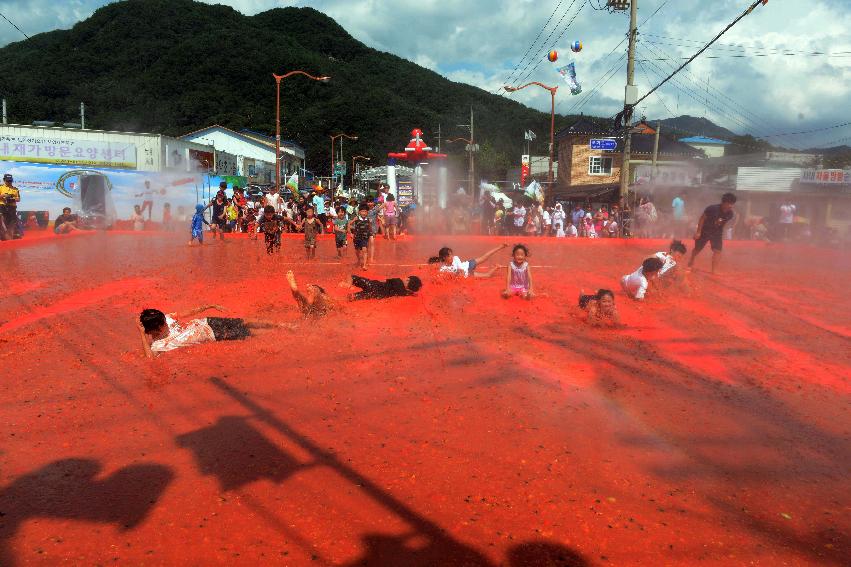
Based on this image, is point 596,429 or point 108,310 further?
point 108,310

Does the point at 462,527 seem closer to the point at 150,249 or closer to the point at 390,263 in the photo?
the point at 390,263

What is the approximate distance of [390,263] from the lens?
16.0 meters

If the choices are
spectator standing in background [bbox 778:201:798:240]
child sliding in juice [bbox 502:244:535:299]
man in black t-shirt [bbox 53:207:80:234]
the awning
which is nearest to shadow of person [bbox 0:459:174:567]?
child sliding in juice [bbox 502:244:535:299]

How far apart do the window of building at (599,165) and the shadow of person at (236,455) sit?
46.5 meters

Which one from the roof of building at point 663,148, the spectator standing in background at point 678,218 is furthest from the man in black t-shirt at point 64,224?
the roof of building at point 663,148

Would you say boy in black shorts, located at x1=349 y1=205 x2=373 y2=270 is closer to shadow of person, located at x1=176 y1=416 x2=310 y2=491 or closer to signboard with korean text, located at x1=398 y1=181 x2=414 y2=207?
shadow of person, located at x1=176 y1=416 x2=310 y2=491

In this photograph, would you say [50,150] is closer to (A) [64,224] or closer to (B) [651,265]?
(A) [64,224]

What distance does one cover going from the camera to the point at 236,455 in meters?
5.15

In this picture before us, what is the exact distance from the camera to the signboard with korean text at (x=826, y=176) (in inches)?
1382

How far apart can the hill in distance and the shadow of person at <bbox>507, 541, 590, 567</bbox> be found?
52556 millimetres

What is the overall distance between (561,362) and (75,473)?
5243mm

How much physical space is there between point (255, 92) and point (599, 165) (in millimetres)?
52710

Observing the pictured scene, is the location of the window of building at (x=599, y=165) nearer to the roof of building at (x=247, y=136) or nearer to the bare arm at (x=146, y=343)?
the roof of building at (x=247, y=136)

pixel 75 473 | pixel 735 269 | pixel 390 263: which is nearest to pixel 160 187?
pixel 390 263
